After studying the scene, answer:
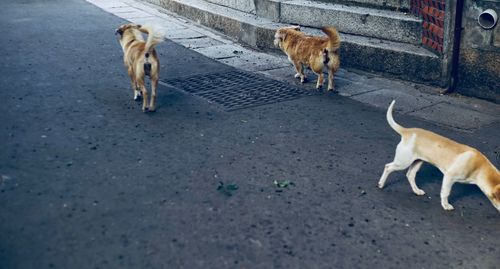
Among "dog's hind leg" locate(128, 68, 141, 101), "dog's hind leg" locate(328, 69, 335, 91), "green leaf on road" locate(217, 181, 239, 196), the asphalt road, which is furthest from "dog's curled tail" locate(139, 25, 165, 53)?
"dog's hind leg" locate(328, 69, 335, 91)

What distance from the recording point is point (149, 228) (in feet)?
14.4

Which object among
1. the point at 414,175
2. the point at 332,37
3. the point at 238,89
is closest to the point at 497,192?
the point at 414,175

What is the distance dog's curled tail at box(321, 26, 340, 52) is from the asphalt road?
0.77m

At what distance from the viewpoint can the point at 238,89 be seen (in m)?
8.21

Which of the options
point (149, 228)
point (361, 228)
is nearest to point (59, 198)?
point (149, 228)

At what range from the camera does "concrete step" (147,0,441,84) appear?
26.9 ft

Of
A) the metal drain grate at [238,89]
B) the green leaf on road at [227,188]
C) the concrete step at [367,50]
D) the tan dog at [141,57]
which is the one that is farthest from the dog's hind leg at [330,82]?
the green leaf on road at [227,188]

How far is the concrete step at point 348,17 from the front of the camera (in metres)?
8.80

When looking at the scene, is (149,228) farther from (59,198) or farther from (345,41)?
(345,41)

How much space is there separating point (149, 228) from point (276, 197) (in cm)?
126

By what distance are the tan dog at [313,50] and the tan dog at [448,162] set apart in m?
2.91

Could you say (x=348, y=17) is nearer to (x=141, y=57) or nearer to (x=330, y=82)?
(x=330, y=82)

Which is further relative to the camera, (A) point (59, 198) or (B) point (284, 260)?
(A) point (59, 198)

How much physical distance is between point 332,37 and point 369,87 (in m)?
1.25
